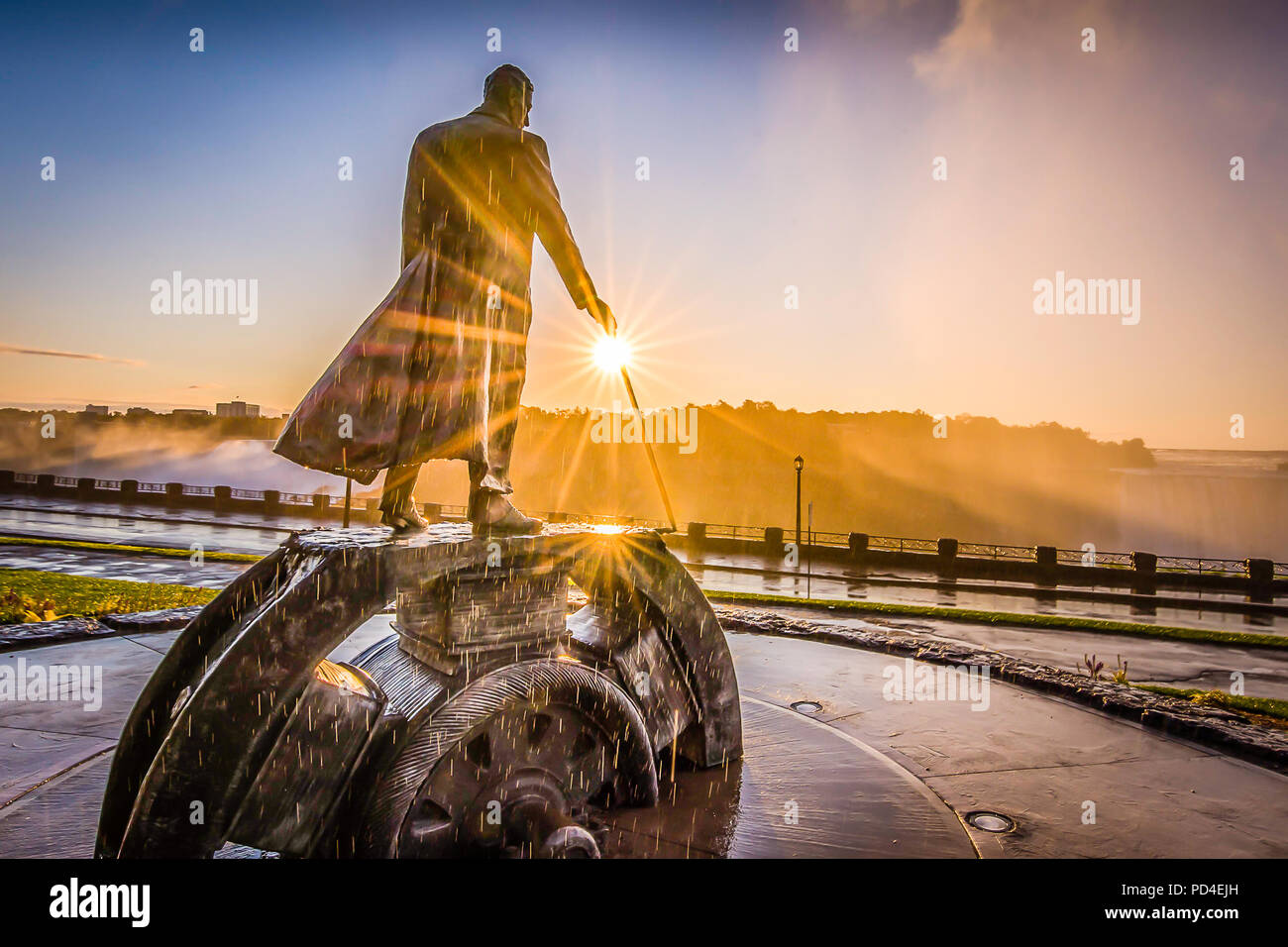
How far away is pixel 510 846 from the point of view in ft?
10.5

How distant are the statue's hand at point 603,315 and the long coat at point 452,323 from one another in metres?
0.13

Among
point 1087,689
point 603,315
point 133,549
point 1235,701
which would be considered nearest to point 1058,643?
point 1235,701

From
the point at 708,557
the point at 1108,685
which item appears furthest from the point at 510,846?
the point at 708,557

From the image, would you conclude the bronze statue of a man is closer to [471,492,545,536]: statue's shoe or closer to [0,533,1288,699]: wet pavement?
[471,492,545,536]: statue's shoe

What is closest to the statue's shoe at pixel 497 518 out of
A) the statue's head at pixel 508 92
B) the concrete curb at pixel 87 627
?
the statue's head at pixel 508 92

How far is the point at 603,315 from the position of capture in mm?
4312

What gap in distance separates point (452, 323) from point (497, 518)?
1070 millimetres

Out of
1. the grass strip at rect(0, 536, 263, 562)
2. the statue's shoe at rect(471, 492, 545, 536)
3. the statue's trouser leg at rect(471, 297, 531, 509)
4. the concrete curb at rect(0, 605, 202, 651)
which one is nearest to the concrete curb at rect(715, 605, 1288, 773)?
the statue's shoe at rect(471, 492, 545, 536)

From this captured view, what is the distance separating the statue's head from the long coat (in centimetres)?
11

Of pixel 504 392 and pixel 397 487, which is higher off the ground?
pixel 504 392

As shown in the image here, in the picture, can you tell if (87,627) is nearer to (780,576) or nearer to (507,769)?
(507,769)

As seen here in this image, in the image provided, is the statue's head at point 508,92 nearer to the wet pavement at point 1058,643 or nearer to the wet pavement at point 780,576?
the wet pavement at point 1058,643
